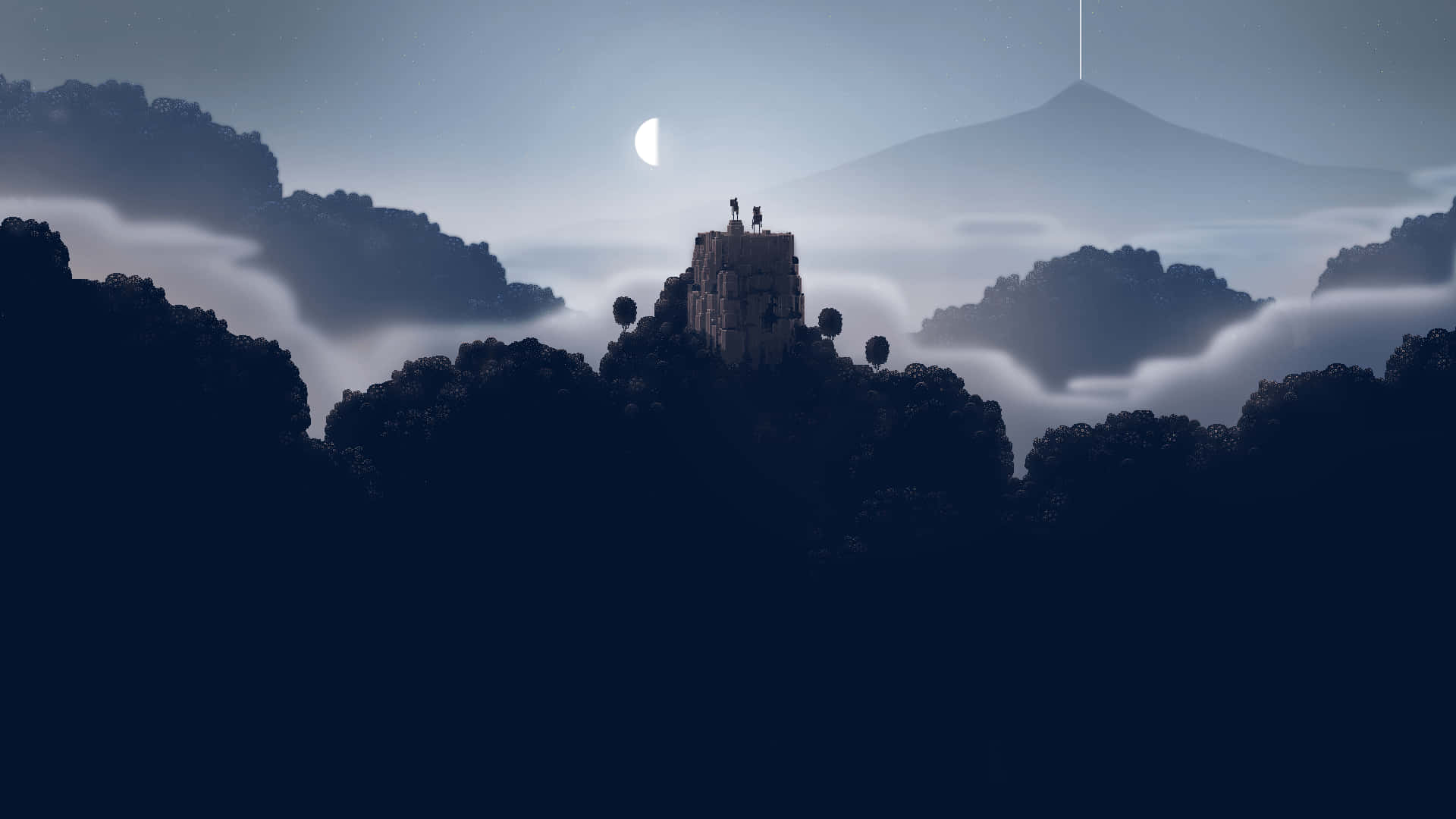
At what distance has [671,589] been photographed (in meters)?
45.7

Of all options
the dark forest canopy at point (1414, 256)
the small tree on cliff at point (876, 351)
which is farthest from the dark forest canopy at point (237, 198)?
the dark forest canopy at point (1414, 256)

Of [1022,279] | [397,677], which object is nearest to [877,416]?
[397,677]

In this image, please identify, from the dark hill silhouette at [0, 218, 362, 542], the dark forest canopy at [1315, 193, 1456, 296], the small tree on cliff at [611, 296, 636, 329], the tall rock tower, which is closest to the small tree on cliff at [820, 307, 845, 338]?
the tall rock tower

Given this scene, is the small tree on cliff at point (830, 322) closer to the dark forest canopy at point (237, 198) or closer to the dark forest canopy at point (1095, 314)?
the dark forest canopy at point (237, 198)

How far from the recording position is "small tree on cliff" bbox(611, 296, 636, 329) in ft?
165

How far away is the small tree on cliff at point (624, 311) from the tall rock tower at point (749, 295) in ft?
9.05

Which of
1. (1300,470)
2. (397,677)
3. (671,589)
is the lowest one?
(397,677)

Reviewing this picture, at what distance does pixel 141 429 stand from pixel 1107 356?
131 meters

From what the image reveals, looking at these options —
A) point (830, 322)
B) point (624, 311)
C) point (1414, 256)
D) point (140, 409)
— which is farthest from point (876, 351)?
point (1414, 256)

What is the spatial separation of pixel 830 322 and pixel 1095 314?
110681 mm

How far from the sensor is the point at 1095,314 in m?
153

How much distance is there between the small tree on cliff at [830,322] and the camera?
5009 centimetres

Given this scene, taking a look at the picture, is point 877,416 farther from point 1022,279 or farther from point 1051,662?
point 1022,279

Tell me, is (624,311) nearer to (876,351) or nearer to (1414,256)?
(876,351)
